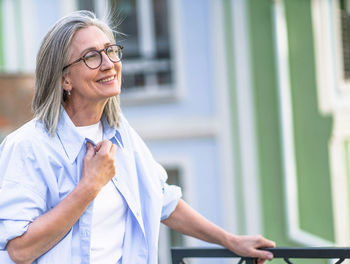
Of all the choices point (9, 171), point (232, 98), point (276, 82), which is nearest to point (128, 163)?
point (9, 171)

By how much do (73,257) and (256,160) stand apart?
6648 mm

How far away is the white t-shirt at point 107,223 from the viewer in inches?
83.5

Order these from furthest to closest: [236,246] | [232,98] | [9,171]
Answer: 1. [232,98]
2. [236,246]
3. [9,171]

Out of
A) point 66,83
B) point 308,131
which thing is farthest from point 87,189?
point 308,131

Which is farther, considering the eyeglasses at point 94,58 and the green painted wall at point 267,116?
the green painted wall at point 267,116

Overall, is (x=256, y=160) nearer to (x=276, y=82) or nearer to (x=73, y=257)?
(x=276, y=82)

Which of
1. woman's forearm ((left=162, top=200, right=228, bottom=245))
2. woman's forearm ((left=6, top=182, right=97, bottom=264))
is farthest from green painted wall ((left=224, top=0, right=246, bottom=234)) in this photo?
woman's forearm ((left=6, top=182, right=97, bottom=264))

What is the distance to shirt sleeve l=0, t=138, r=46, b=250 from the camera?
77.5 inches

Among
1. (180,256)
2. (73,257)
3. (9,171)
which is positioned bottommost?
(180,256)

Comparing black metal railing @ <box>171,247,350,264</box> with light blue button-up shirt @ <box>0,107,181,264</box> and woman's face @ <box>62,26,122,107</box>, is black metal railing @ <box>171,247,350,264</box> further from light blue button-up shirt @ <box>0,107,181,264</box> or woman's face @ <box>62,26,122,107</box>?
woman's face @ <box>62,26,122,107</box>

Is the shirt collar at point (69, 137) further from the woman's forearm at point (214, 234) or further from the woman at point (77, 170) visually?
the woman's forearm at point (214, 234)

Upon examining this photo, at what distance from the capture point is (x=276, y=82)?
8.14 metres

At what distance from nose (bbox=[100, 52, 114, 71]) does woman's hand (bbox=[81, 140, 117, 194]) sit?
24cm

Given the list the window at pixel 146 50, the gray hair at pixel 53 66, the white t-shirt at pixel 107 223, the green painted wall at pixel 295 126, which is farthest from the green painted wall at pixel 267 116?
the gray hair at pixel 53 66
